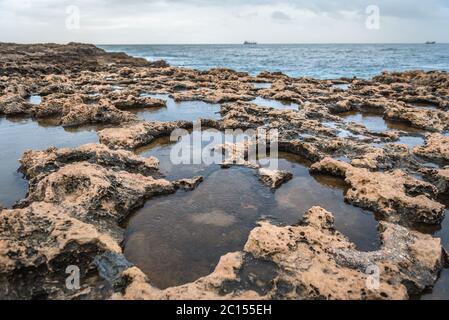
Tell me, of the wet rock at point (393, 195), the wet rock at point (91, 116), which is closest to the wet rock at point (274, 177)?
the wet rock at point (393, 195)

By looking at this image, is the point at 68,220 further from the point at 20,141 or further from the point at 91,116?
the point at 91,116

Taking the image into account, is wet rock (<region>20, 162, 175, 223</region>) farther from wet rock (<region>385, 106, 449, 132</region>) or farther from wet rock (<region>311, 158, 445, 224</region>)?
wet rock (<region>385, 106, 449, 132</region>)

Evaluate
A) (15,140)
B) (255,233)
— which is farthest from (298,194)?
(15,140)

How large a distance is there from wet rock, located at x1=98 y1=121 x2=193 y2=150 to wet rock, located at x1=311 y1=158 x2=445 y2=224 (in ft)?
16.0

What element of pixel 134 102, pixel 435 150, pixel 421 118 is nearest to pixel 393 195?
pixel 435 150

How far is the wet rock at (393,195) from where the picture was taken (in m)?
5.37

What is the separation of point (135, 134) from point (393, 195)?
20.1 feet

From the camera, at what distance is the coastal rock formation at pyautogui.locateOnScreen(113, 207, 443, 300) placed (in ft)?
11.7

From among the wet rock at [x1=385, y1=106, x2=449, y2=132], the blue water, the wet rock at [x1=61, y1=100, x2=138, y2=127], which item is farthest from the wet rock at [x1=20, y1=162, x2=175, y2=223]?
the blue water

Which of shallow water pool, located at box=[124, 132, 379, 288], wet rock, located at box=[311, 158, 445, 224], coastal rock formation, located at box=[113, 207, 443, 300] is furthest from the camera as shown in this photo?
wet rock, located at box=[311, 158, 445, 224]

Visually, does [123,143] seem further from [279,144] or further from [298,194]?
[298,194]

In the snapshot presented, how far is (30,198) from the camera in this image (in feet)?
17.4
